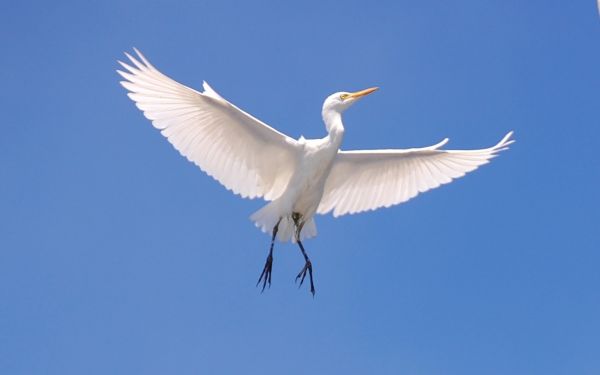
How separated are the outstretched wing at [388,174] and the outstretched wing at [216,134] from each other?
1.02 meters

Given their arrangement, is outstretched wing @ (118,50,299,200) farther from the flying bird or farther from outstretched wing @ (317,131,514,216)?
outstretched wing @ (317,131,514,216)

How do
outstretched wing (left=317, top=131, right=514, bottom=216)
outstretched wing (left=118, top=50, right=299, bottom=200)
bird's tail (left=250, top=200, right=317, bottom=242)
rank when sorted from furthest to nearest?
outstretched wing (left=317, top=131, right=514, bottom=216), bird's tail (left=250, top=200, right=317, bottom=242), outstretched wing (left=118, top=50, right=299, bottom=200)

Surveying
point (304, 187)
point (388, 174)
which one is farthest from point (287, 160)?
point (388, 174)

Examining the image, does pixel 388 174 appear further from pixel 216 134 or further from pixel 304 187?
pixel 216 134

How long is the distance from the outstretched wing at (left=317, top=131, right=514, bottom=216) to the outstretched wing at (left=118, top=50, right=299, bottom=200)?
102 centimetres

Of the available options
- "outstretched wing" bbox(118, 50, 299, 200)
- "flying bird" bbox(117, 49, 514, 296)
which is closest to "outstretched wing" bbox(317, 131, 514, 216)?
"flying bird" bbox(117, 49, 514, 296)

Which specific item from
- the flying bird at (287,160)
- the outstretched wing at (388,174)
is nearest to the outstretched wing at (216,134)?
the flying bird at (287,160)

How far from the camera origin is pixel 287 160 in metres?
18.2

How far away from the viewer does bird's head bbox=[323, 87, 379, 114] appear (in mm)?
18328

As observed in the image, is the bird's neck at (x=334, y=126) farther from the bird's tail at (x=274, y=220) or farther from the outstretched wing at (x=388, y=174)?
the bird's tail at (x=274, y=220)

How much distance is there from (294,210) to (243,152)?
45.5 inches

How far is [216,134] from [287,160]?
1147 millimetres

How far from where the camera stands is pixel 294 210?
18047 millimetres

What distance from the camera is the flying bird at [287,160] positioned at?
17.4 meters
